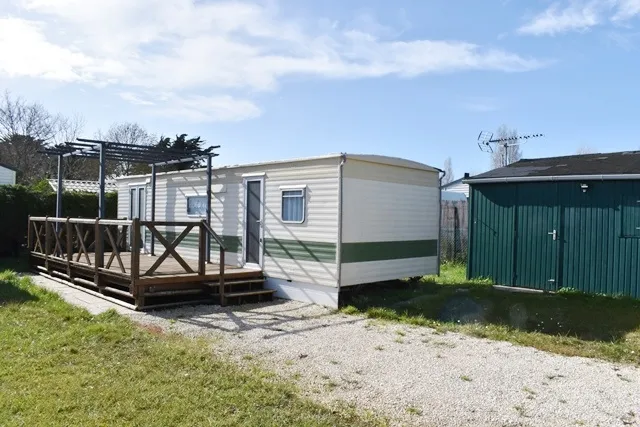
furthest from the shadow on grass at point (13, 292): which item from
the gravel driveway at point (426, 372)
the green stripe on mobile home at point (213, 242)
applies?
the green stripe on mobile home at point (213, 242)

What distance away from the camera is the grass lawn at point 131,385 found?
355 cm

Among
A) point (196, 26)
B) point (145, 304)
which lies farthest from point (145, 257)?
point (196, 26)

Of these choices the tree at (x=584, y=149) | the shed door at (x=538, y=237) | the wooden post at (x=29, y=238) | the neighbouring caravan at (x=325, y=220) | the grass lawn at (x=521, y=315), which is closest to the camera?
the grass lawn at (x=521, y=315)

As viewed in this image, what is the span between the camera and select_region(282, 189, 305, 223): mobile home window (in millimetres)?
8539

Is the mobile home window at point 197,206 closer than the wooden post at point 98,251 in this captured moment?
No

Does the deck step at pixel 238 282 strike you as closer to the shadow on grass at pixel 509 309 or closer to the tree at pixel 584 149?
the shadow on grass at pixel 509 309

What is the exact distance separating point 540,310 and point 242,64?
7.37m

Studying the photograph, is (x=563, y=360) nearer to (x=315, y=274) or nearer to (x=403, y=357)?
(x=403, y=357)

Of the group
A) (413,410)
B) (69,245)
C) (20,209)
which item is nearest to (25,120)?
(20,209)

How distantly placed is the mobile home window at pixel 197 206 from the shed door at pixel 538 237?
643cm

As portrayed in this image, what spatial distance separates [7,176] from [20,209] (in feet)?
44.6

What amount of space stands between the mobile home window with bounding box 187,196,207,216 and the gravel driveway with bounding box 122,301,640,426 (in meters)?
3.84

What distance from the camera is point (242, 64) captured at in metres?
10.4

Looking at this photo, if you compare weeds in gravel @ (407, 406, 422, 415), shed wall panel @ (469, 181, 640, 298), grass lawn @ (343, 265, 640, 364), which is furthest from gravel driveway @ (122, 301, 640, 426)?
shed wall panel @ (469, 181, 640, 298)
